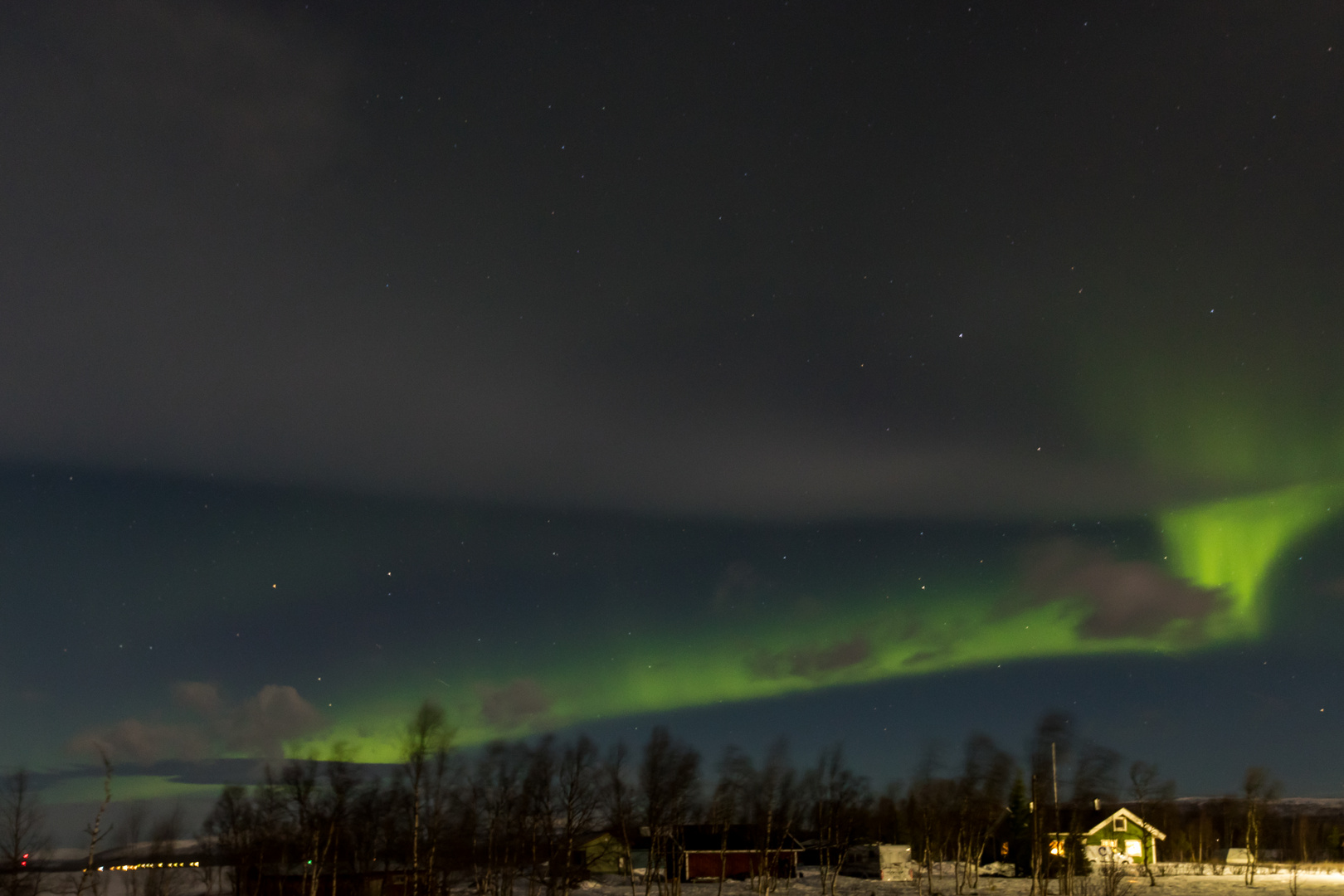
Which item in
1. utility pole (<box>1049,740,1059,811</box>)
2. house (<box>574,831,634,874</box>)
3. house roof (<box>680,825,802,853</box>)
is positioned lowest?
house (<box>574,831,634,874</box>)

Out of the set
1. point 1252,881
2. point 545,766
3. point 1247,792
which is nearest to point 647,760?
point 545,766

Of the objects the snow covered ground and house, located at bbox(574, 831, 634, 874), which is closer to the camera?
the snow covered ground

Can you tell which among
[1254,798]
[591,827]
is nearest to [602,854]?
[591,827]

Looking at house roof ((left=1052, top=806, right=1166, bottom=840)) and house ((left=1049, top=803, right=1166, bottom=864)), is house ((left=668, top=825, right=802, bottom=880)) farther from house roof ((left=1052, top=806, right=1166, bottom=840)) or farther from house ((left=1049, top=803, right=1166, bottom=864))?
house ((left=1049, top=803, right=1166, bottom=864))

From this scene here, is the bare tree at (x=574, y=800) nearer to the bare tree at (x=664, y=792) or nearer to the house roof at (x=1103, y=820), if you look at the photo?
the bare tree at (x=664, y=792)

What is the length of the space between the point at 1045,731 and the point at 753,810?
82.6 ft

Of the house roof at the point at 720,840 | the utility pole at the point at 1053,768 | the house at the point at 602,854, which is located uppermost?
the utility pole at the point at 1053,768

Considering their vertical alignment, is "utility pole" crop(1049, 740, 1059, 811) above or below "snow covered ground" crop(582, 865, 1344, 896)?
above

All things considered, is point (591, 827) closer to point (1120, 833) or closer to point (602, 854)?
point (602, 854)

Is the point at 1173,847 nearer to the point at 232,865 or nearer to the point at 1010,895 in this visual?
the point at 1010,895

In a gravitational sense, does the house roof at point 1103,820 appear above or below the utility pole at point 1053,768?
below

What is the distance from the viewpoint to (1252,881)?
67125 millimetres

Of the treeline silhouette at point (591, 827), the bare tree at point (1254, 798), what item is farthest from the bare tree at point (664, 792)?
the bare tree at point (1254, 798)

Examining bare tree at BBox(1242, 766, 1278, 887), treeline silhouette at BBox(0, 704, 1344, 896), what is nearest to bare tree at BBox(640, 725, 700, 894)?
treeline silhouette at BBox(0, 704, 1344, 896)
